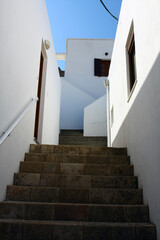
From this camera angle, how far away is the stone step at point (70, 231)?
9.14 ft

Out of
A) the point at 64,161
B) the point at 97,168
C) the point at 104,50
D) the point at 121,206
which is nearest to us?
the point at 121,206

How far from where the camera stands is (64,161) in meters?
4.46

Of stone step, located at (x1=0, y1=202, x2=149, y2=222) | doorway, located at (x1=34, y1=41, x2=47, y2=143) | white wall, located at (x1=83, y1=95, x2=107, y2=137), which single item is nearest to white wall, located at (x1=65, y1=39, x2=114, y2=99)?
white wall, located at (x1=83, y1=95, x2=107, y2=137)

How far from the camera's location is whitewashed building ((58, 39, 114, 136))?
12.4 metres

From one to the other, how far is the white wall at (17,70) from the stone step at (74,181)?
23cm

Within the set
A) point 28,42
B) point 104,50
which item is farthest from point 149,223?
point 104,50

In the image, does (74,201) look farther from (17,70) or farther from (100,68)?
(100,68)

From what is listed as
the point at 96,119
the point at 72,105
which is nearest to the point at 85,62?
the point at 72,105

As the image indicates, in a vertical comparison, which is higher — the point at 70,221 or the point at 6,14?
the point at 6,14

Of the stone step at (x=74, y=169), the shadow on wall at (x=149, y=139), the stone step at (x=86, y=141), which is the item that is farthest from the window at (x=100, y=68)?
the stone step at (x=74, y=169)

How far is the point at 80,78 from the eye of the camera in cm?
1362

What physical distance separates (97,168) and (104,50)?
36.1 ft

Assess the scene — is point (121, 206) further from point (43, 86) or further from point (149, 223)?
point (43, 86)

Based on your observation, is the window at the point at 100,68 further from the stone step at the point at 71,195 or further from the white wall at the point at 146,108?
the stone step at the point at 71,195
